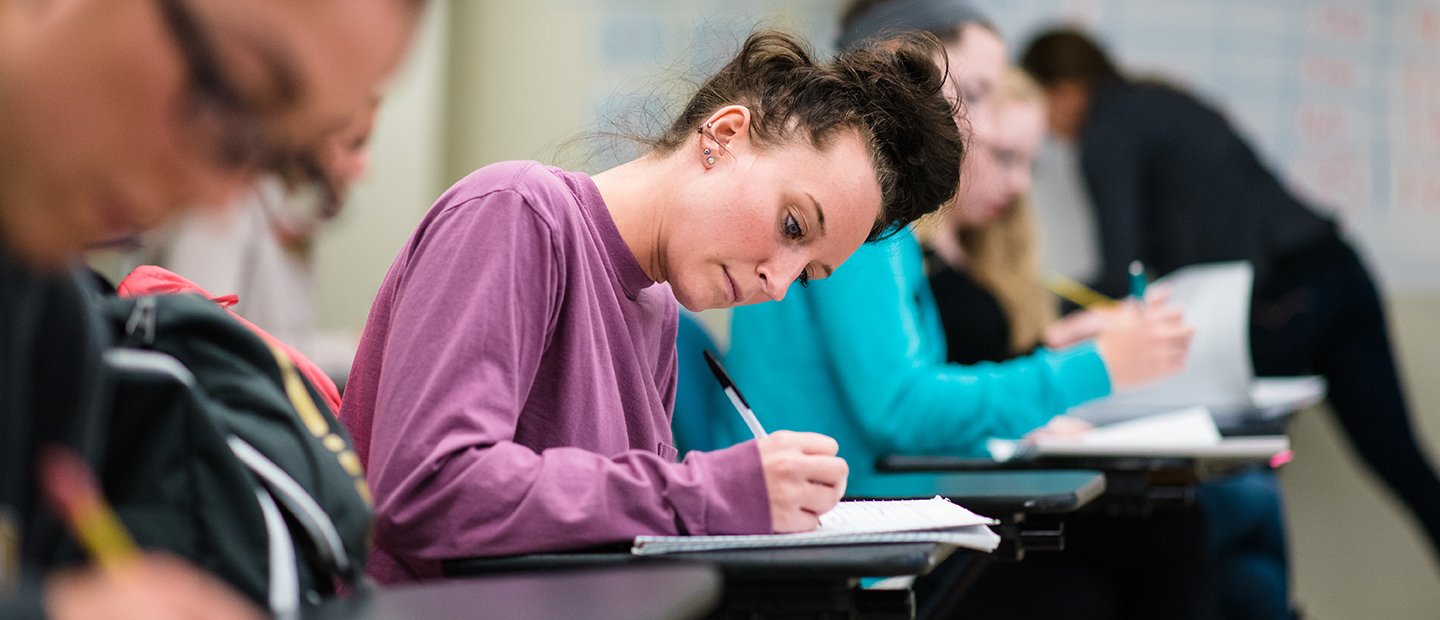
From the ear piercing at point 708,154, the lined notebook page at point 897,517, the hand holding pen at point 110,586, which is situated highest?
the ear piercing at point 708,154

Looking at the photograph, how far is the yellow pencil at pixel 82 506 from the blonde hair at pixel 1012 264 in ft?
6.99

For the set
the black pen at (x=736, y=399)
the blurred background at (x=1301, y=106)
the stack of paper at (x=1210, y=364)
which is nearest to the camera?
the black pen at (x=736, y=399)

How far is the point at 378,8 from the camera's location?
58cm

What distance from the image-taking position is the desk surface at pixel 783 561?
3.21 feet

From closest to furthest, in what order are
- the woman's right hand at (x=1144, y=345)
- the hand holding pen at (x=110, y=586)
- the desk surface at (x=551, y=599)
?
the hand holding pen at (x=110, y=586), the desk surface at (x=551, y=599), the woman's right hand at (x=1144, y=345)

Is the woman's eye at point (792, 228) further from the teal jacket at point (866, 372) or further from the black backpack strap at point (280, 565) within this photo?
the black backpack strap at point (280, 565)

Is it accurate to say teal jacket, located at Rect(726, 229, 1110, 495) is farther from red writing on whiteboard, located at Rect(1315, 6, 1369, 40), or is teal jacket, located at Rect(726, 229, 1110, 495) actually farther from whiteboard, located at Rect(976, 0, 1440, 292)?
red writing on whiteboard, located at Rect(1315, 6, 1369, 40)

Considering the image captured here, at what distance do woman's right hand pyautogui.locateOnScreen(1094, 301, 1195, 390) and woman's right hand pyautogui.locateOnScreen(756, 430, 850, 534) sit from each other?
3.53ft

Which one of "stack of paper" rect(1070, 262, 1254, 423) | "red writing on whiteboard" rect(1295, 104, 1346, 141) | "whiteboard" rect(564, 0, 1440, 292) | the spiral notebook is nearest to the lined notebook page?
the spiral notebook

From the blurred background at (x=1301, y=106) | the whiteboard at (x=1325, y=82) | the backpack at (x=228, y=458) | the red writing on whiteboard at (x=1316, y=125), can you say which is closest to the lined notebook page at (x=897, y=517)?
the backpack at (x=228, y=458)

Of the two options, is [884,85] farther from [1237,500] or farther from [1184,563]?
[1237,500]

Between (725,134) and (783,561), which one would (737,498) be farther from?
(725,134)

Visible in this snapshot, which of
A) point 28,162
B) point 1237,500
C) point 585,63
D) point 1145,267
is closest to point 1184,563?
point 1237,500

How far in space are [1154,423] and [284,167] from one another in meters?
1.92
